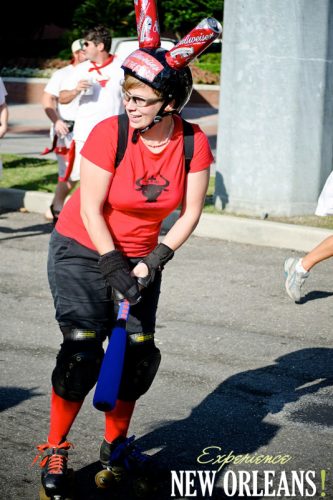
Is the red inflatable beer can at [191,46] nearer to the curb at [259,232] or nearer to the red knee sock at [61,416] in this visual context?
the red knee sock at [61,416]

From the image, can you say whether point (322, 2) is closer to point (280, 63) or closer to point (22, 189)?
point (280, 63)

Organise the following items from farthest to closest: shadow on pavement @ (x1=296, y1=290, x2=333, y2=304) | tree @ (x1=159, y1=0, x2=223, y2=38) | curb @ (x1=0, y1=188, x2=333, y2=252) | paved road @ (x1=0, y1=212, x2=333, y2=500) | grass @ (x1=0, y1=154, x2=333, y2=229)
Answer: tree @ (x1=159, y1=0, x2=223, y2=38)
grass @ (x1=0, y1=154, x2=333, y2=229)
curb @ (x1=0, y1=188, x2=333, y2=252)
shadow on pavement @ (x1=296, y1=290, x2=333, y2=304)
paved road @ (x1=0, y1=212, x2=333, y2=500)

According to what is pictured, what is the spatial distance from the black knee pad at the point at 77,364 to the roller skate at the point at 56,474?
24 cm

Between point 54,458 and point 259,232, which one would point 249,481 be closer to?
point 54,458

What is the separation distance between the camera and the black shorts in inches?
168

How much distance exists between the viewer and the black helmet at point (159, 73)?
13.5 ft

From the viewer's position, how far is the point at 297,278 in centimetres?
761

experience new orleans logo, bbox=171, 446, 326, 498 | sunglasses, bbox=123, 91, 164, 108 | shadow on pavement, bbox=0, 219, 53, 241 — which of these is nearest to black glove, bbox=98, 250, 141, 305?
sunglasses, bbox=123, 91, 164, 108

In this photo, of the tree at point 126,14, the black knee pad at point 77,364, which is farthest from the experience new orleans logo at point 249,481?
the tree at point 126,14

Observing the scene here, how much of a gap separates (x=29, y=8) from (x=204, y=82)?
27.6ft

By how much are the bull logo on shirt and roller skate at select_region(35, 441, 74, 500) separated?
3.69 ft

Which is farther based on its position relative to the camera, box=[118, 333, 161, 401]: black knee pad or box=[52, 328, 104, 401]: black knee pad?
box=[118, 333, 161, 401]: black knee pad

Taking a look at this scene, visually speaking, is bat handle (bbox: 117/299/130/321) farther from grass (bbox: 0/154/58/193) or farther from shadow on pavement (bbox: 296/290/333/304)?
grass (bbox: 0/154/58/193)

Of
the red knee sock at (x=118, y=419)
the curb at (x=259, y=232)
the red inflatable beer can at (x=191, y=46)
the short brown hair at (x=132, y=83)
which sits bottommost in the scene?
the curb at (x=259, y=232)
